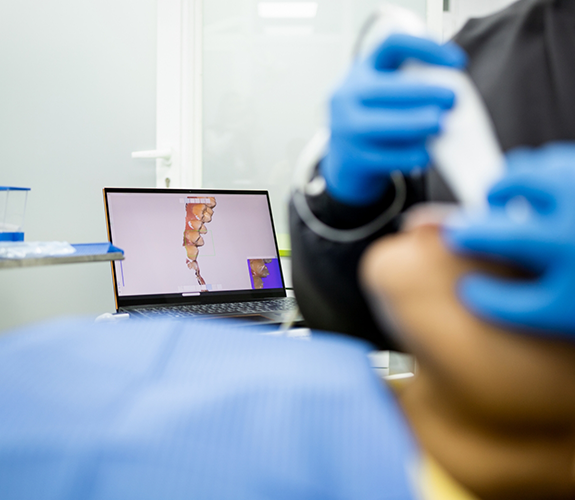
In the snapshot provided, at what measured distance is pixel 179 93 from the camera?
147cm

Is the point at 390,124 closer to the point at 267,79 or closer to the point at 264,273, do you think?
the point at 264,273

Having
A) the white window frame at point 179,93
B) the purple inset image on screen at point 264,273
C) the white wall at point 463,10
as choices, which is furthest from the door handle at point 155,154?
the white wall at point 463,10

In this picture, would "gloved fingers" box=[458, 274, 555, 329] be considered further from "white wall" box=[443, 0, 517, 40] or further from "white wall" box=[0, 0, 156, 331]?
"white wall" box=[443, 0, 517, 40]

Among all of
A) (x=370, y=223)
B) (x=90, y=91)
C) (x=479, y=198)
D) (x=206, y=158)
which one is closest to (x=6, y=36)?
(x=90, y=91)

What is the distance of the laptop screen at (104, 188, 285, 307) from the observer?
1.19 meters

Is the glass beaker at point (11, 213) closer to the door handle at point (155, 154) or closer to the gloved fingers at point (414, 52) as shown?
the door handle at point (155, 154)

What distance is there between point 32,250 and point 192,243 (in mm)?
448

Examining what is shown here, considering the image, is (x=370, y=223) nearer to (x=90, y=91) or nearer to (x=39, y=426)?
(x=39, y=426)

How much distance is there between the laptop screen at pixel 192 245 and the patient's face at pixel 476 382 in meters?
0.99

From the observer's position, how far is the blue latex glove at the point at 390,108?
0.99ft

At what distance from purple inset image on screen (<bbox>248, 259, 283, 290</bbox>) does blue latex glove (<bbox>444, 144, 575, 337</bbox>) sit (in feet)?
3.58

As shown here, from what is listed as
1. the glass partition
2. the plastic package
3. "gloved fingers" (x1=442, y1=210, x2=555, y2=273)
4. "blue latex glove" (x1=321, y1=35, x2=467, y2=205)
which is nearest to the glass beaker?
the plastic package

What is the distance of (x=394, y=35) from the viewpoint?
0.31m

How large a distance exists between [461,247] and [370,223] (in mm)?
186
